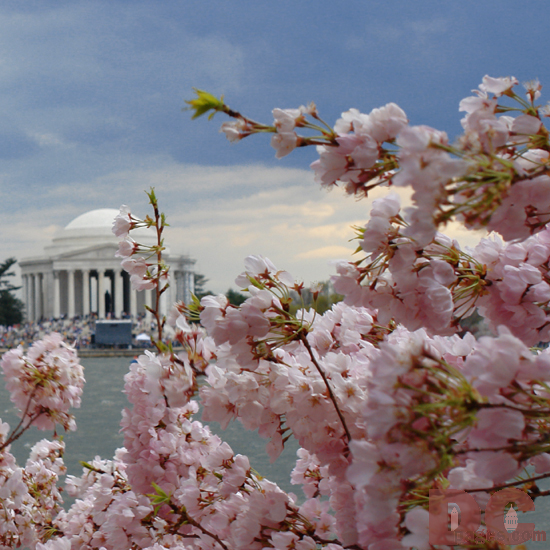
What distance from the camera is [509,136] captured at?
950 millimetres

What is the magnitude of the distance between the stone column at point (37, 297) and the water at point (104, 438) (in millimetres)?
34805

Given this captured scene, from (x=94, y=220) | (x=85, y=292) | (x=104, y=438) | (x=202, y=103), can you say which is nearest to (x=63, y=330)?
(x=85, y=292)

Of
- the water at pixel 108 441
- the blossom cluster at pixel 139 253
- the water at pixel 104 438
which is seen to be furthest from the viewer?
the water at pixel 104 438

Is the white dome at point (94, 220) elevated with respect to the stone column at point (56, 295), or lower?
elevated

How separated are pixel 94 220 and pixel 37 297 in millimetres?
8787

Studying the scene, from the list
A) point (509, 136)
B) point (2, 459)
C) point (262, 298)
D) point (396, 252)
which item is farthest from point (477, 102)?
point (2, 459)

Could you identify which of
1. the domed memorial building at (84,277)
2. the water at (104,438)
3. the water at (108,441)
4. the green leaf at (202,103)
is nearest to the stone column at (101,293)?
the domed memorial building at (84,277)

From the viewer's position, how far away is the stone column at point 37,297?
2255 inches

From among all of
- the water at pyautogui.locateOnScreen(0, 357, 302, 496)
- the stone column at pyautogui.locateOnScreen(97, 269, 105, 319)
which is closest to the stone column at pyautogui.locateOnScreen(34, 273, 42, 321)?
the stone column at pyautogui.locateOnScreen(97, 269, 105, 319)

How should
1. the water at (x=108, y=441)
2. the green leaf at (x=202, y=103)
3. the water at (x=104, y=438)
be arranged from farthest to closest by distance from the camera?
the water at (x=104, y=438), the water at (x=108, y=441), the green leaf at (x=202, y=103)

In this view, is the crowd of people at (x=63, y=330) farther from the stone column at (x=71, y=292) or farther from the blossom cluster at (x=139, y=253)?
the blossom cluster at (x=139, y=253)

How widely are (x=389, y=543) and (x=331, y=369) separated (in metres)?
0.42

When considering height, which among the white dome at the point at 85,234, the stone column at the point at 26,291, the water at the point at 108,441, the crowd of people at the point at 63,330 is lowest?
the crowd of people at the point at 63,330

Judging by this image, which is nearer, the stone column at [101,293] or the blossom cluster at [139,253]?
the blossom cluster at [139,253]
